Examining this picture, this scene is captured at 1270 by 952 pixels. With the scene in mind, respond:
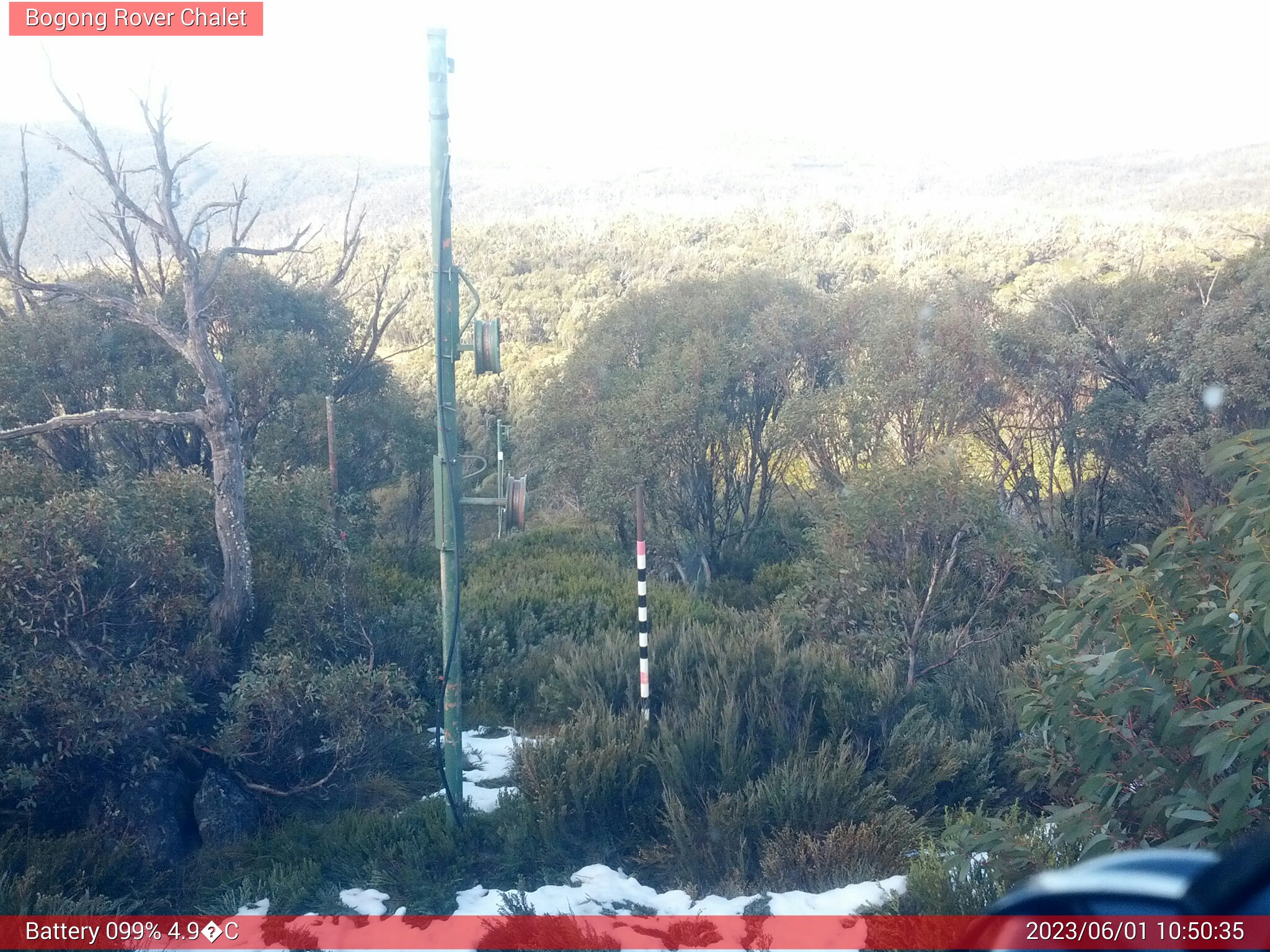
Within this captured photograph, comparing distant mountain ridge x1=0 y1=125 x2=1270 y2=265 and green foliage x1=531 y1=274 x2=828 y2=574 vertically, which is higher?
distant mountain ridge x1=0 y1=125 x2=1270 y2=265

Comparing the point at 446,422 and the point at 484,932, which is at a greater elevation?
the point at 446,422

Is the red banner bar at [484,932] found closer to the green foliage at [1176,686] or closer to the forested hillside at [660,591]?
the forested hillside at [660,591]

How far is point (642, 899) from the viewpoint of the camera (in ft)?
15.3

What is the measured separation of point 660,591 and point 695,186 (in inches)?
2212

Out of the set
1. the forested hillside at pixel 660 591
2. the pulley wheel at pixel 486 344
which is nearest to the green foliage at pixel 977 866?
the forested hillside at pixel 660 591

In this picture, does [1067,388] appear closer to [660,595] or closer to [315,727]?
[660,595]

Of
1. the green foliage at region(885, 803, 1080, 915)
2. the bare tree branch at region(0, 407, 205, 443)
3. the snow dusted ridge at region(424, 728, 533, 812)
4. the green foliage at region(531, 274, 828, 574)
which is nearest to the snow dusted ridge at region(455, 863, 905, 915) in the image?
the green foliage at region(885, 803, 1080, 915)

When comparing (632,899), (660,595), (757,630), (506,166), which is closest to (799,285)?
(660,595)

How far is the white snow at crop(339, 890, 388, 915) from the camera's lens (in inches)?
181

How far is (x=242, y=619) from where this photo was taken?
6691 mm

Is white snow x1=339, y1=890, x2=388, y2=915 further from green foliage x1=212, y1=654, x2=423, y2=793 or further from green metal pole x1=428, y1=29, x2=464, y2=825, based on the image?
green foliage x1=212, y1=654, x2=423, y2=793

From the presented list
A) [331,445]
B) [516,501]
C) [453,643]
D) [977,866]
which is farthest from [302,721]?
[331,445]

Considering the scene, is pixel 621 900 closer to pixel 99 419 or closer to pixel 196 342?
pixel 99 419

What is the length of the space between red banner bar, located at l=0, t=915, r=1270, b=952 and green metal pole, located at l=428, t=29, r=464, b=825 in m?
1.05
